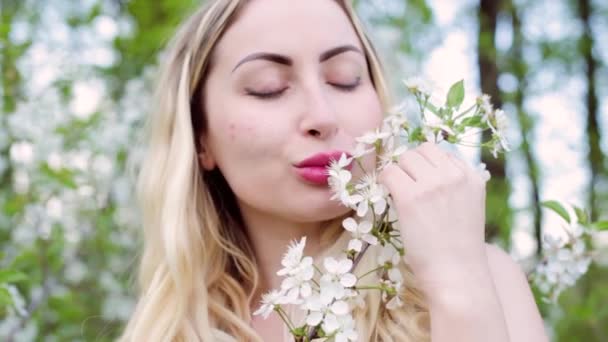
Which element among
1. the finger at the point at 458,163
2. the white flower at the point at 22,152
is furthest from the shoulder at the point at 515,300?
the white flower at the point at 22,152

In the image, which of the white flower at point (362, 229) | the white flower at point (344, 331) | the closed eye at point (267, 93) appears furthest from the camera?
the closed eye at point (267, 93)

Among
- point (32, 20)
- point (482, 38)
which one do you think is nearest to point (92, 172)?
point (32, 20)

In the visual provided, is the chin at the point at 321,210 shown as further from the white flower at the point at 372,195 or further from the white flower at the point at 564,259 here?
the white flower at the point at 564,259

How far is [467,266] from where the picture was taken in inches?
45.6

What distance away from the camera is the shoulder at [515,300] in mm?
1330

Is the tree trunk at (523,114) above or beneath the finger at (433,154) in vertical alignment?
beneath

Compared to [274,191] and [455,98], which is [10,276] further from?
[455,98]

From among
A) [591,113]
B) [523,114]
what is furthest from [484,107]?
[591,113]

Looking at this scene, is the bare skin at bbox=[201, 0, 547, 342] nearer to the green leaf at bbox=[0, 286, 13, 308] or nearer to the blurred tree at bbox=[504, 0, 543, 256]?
the green leaf at bbox=[0, 286, 13, 308]

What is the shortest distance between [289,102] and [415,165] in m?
0.37

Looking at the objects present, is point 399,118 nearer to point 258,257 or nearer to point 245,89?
point 245,89

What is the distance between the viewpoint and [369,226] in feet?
3.75

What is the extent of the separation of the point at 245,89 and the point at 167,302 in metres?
0.57

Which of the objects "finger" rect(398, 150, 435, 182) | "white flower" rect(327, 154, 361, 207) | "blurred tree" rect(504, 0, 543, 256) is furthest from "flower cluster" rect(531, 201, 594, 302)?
"blurred tree" rect(504, 0, 543, 256)
